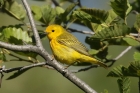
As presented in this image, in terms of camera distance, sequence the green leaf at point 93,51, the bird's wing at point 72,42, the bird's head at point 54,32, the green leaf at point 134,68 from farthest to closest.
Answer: the bird's head at point 54,32
the bird's wing at point 72,42
the green leaf at point 93,51
the green leaf at point 134,68

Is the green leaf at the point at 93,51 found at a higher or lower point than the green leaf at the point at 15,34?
lower

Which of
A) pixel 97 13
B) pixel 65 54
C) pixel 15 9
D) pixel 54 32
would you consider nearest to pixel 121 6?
pixel 97 13

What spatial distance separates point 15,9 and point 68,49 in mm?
909

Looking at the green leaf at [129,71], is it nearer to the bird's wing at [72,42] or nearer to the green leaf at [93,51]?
the green leaf at [93,51]

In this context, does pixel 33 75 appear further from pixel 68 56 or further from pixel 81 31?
pixel 81 31

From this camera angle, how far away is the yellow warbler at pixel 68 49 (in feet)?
13.9

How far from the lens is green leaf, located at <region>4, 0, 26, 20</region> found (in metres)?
3.80

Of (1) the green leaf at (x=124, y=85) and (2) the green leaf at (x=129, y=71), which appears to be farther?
(2) the green leaf at (x=129, y=71)

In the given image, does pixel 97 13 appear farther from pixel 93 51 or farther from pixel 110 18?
pixel 93 51

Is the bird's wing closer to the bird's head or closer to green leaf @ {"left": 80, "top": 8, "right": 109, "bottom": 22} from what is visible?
the bird's head

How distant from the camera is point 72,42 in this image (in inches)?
183

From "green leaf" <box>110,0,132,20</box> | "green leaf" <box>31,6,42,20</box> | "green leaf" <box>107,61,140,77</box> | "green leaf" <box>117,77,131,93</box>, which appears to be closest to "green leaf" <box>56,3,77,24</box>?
"green leaf" <box>31,6,42,20</box>

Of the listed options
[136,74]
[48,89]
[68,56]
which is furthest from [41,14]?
[48,89]

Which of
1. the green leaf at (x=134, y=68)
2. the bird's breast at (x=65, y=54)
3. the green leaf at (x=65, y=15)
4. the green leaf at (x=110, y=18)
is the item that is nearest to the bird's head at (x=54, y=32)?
the bird's breast at (x=65, y=54)
